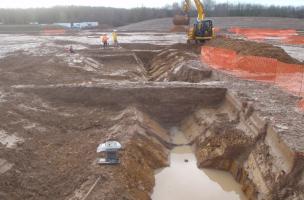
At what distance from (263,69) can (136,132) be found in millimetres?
8520

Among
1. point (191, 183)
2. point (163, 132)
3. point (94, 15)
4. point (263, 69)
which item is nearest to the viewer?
point (191, 183)

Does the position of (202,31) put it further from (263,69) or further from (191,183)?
(191,183)

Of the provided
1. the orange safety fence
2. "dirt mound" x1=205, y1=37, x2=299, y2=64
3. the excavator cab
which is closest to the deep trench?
the orange safety fence

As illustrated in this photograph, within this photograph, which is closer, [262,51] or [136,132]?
[136,132]

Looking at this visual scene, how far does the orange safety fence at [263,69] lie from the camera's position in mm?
14737

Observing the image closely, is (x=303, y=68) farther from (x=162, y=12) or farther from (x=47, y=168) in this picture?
(x=162, y=12)

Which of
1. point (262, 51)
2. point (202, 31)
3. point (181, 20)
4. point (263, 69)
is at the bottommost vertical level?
point (263, 69)

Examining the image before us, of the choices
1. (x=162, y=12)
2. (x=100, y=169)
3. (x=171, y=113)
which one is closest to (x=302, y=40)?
(x=171, y=113)

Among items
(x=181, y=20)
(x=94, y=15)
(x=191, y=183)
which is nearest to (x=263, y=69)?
(x=191, y=183)

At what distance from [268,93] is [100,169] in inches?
285

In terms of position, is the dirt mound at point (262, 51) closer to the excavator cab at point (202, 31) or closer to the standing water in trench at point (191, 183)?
the excavator cab at point (202, 31)

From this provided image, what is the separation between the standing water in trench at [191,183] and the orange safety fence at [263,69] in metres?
4.96

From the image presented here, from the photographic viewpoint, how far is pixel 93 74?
1962cm

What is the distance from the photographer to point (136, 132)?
11.2 m
